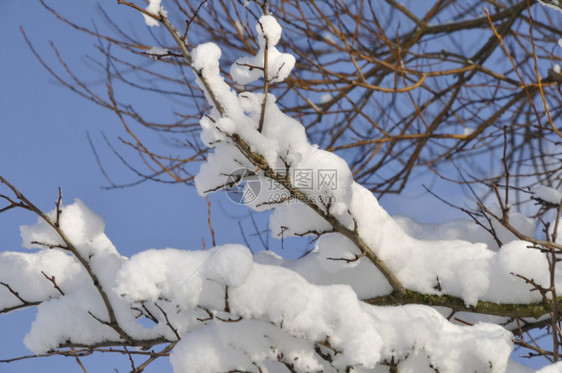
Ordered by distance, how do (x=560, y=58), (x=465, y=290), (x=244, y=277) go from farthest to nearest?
(x=560, y=58)
(x=465, y=290)
(x=244, y=277)

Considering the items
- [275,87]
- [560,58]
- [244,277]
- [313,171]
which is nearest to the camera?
[244,277]

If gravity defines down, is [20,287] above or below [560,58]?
below

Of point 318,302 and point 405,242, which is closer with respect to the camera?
point 318,302

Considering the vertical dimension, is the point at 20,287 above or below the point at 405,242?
below

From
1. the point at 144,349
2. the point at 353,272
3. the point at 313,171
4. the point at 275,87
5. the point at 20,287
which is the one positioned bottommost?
the point at 144,349

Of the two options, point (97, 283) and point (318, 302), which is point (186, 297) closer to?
point (318, 302)

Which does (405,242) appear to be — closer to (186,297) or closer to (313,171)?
(313,171)

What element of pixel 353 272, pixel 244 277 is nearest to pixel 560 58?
pixel 353 272

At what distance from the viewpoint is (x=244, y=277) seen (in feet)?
4.47

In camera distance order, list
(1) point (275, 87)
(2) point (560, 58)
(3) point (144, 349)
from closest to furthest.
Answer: (3) point (144, 349)
(2) point (560, 58)
(1) point (275, 87)

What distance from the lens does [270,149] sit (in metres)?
1.39

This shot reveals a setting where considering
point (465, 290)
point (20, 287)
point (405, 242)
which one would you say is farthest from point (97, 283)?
point (465, 290)

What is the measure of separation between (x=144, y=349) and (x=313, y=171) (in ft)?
3.47

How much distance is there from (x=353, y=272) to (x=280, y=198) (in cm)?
47
